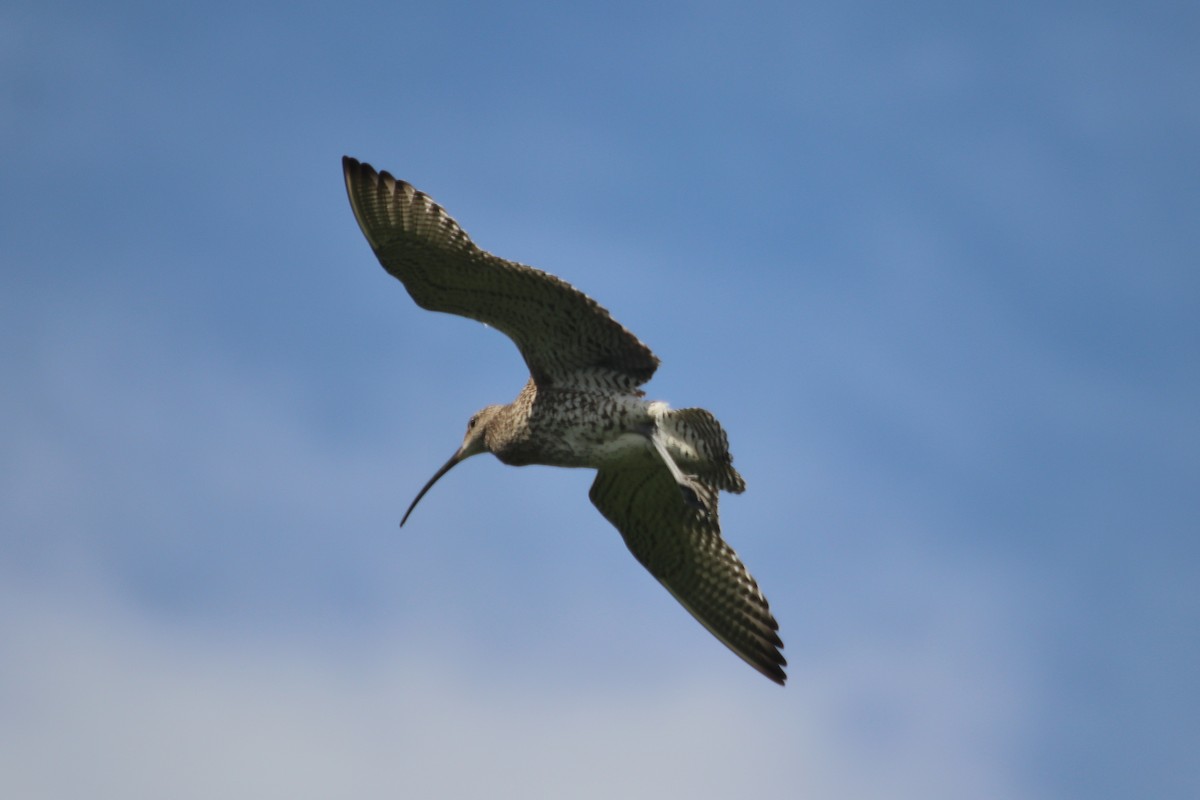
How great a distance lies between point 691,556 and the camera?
10.6 metres

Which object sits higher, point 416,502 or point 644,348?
point 644,348

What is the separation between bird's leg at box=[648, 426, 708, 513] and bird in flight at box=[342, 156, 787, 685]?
10 millimetres

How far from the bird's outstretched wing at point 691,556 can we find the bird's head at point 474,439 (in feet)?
2.94

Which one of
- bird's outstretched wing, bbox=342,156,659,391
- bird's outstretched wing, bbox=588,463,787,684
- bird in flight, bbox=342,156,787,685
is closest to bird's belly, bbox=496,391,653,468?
bird in flight, bbox=342,156,787,685

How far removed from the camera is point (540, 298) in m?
9.21

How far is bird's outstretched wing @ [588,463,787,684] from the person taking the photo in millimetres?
10234

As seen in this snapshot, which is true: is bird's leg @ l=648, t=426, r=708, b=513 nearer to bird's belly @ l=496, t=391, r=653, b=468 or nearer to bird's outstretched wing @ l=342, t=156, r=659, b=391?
bird's belly @ l=496, t=391, r=653, b=468

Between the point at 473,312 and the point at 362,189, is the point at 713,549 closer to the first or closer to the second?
the point at 473,312

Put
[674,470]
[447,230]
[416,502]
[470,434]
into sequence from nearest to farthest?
1. [447,230]
2. [674,470]
3. [470,434]
4. [416,502]

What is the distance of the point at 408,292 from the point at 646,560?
2783 millimetres

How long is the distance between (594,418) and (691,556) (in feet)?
4.89

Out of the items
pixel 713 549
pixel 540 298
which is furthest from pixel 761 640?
pixel 540 298

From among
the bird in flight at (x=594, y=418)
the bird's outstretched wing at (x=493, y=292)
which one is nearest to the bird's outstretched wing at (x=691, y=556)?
the bird in flight at (x=594, y=418)

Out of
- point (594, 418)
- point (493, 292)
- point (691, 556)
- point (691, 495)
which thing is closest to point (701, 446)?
point (691, 495)
